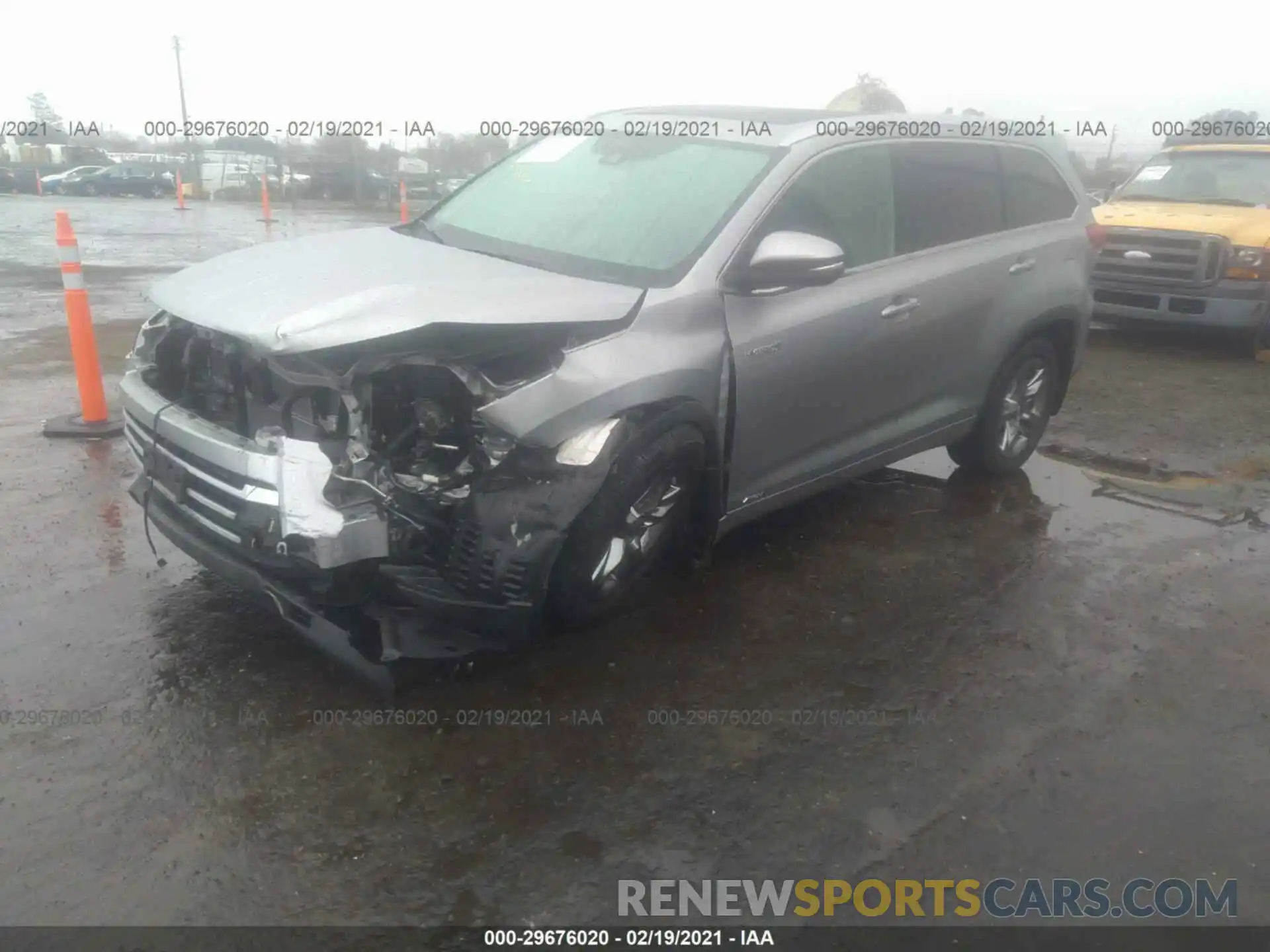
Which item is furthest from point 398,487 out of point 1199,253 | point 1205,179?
point 1205,179

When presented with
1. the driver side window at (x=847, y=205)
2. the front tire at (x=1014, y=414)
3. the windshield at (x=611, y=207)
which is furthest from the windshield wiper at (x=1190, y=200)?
the windshield at (x=611, y=207)

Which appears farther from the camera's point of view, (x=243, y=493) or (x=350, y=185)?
(x=350, y=185)

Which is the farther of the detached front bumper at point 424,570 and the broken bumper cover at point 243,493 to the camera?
the detached front bumper at point 424,570

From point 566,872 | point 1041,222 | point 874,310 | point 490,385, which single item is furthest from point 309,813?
point 1041,222

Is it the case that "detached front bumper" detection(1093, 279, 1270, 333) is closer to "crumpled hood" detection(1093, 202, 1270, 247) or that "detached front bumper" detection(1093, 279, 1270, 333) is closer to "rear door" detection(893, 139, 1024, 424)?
"crumpled hood" detection(1093, 202, 1270, 247)

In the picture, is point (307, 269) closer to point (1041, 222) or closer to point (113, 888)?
point (113, 888)

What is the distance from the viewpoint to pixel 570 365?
3.13 metres

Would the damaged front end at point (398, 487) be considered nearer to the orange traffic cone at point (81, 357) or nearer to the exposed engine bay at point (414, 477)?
the exposed engine bay at point (414, 477)

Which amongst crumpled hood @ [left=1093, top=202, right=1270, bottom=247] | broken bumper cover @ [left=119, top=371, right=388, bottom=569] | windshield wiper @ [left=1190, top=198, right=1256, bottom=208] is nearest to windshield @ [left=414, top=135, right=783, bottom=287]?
broken bumper cover @ [left=119, top=371, right=388, bottom=569]

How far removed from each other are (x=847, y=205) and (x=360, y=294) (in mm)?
2123

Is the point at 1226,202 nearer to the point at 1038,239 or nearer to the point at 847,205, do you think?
the point at 1038,239

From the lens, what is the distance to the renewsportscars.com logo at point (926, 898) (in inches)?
101

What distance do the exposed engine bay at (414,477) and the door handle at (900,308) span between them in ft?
5.42

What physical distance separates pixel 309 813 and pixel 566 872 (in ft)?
2.41
